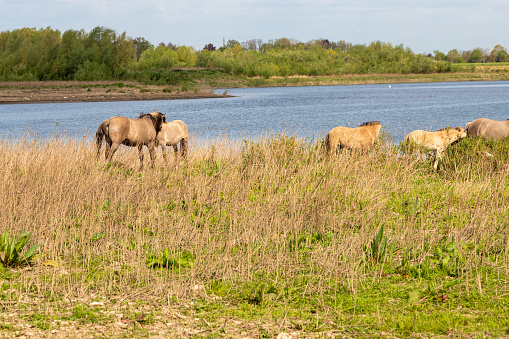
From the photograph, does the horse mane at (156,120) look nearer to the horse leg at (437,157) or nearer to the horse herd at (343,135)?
the horse herd at (343,135)

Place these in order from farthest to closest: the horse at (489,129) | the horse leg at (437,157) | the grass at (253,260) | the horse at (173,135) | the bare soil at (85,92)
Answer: the bare soil at (85,92) → the horse at (173,135) → the horse at (489,129) → the horse leg at (437,157) → the grass at (253,260)

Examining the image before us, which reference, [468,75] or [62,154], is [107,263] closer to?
[62,154]

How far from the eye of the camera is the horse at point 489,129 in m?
11.7

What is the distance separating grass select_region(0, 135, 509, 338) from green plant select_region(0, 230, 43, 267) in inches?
6.4

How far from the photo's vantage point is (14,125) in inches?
1500

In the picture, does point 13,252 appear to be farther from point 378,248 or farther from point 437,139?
point 437,139

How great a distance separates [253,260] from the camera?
587 centimetres

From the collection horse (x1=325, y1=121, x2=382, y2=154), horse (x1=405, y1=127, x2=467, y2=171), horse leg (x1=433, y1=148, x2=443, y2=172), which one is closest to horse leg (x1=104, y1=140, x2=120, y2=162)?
horse (x1=325, y1=121, x2=382, y2=154)

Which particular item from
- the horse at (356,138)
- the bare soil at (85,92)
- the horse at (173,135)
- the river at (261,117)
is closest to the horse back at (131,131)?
the horse at (173,135)

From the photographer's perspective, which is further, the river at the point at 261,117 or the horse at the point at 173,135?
the river at the point at 261,117

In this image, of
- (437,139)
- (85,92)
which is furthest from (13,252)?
(85,92)

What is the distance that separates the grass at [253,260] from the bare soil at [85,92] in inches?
2550

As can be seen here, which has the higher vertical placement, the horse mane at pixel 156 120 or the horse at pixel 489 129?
the horse mane at pixel 156 120

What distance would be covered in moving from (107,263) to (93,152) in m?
5.66
